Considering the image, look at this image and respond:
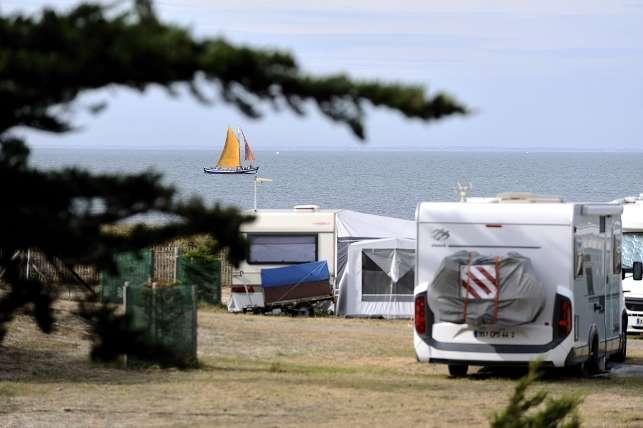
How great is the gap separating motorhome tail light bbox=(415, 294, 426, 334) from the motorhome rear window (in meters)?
12.4

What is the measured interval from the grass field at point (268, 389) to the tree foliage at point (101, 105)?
29.1 ft

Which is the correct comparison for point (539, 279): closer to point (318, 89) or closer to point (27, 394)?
point (27, 394)

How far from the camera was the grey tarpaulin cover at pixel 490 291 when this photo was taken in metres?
14.2

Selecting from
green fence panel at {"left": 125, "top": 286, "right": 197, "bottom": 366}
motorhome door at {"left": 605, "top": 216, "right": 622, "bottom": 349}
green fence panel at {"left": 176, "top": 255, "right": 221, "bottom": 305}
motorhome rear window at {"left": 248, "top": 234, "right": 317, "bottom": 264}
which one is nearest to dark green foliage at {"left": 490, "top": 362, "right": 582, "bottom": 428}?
green fence panel at {"left": 125, "top": 286, "right": 197, "bottom": 366}

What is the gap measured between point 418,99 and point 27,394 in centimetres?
1137

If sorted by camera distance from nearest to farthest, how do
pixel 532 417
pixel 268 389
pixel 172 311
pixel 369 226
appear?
pixel 532 417
pixel 268 389
pixel 172 311
pixel 369 226

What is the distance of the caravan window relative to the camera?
25.8 metres

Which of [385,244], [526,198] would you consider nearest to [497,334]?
[526,198]

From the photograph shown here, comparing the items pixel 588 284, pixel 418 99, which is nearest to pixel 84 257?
pixel 418 99

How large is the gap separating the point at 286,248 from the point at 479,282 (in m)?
13.3

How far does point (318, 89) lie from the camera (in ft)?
8.06

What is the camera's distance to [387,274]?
25.8m

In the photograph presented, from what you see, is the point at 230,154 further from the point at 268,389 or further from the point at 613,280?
the point at 268,389

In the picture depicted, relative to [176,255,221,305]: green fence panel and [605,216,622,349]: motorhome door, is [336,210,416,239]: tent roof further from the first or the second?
[605,216,622,349]: motorhome door
